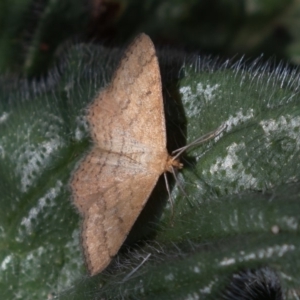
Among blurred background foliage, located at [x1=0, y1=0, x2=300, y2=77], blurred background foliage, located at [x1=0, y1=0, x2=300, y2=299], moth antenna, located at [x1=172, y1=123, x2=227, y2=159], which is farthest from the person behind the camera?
blurred background foliage, located at [x1=0, y1=0, x2=300, y2=77]

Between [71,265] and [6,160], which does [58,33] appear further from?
[71,265]

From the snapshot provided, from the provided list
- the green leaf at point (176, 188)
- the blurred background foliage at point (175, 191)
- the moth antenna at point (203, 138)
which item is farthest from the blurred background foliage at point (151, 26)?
the moth antenna at point (203, 138)

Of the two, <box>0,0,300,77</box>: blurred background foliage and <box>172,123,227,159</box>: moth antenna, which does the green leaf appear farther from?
<box>0,0,300,77</box>: blurred background foliage

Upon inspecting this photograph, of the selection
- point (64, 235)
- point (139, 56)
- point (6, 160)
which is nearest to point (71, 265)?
point (64, 235)

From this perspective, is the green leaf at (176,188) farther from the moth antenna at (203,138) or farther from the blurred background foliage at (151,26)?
the blurred background foliage at (151,26)

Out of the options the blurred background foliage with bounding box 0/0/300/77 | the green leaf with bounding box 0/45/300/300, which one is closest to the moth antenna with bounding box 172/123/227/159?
the green leaf with bounding box 0/45/300/300

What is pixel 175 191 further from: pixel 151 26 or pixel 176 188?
pixel 151 26

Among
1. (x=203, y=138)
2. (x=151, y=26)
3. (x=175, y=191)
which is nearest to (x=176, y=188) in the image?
(x=175, y=191)

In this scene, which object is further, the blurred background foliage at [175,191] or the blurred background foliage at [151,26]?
the blurred background foliage at [151,26]
